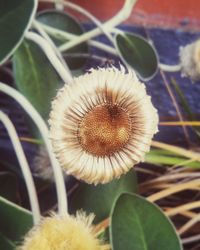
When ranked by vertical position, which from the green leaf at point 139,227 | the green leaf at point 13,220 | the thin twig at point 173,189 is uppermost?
the thin twig at point 173,189

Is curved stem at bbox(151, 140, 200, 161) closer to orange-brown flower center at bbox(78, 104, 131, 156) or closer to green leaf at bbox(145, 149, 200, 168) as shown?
green leaf at bbox(145, 149, 200, 168)

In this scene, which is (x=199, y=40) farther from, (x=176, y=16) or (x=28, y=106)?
(x=28, y=106)

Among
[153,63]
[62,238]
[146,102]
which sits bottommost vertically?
[62,238]

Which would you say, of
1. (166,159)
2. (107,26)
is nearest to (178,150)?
(166,159)

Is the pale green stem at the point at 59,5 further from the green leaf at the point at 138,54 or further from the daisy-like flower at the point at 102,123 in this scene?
the daisy-like flower at the point at 102,123

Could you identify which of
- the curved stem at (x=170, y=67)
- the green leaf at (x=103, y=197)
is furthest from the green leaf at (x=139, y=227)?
the curved stem at (x=170, y=67)

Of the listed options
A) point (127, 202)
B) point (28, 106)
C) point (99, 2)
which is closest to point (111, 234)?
point (127, 202)
